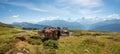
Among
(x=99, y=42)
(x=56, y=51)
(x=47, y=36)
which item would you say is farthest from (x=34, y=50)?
(x=99, y=42)

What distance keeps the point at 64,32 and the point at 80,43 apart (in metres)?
36.7

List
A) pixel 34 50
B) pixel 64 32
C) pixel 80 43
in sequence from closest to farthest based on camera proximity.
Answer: pixel 34 50 < pixel 80 43 < pixel 64 32

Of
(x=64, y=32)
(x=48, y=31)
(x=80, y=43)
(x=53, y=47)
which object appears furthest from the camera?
(x=64, y=32)

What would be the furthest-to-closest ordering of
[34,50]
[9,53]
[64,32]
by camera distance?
[64,32] < [34,50] < [9,53]

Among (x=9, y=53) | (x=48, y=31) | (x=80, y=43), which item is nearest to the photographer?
(x=9, y=53)

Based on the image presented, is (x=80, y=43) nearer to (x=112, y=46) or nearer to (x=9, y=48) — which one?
(x=112, y=46)

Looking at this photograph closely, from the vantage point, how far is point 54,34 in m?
96.8

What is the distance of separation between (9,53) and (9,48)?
787 cm

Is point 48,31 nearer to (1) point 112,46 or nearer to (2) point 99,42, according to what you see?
(2) point 99,42

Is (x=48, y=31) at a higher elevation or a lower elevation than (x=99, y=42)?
higher

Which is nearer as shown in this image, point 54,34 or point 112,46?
point 112,46

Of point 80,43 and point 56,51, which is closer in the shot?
point 56,51

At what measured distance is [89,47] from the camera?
269 feet

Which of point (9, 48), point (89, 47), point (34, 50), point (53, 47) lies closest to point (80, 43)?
point (89, 47)
